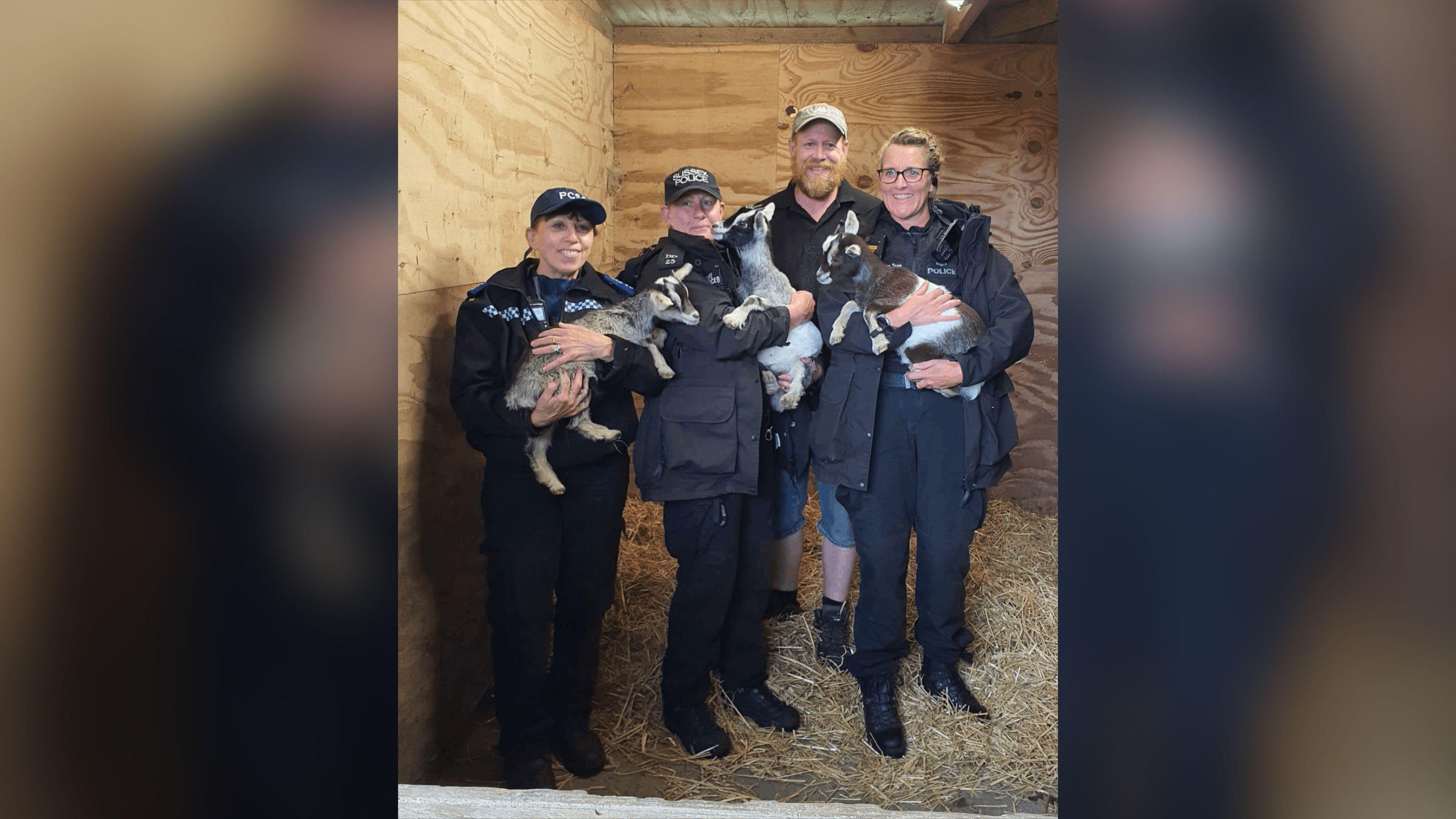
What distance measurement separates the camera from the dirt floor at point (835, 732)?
3449 mm

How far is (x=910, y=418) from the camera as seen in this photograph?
3586 millimetres

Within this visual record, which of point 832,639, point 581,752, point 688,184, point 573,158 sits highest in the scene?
point 573,158

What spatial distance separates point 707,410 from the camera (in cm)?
349

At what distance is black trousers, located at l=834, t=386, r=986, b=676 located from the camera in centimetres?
356

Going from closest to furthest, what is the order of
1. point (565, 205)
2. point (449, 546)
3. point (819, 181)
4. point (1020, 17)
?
1. point (565, 205)
2. point (449, 546)
3. point (819, 181)
4. point (1020, 17)

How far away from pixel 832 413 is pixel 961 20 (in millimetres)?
3118

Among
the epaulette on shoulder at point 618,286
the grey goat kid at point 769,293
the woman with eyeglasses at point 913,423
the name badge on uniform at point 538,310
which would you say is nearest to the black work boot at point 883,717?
the woman with eyeglasses at point 913,423

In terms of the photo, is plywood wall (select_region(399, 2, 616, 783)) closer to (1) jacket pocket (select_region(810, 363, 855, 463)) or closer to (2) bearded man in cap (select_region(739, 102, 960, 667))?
(2) bearded man in cap (select_region(739, 102, 960, 667))

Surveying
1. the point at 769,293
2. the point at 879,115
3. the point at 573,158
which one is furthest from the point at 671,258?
the point at 879,115

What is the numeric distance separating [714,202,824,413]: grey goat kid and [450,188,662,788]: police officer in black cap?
511mm

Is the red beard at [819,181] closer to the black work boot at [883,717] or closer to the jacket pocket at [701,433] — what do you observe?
the jacket pocket at [701,433]

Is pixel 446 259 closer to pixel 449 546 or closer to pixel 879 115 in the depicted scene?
pixel 449 546
